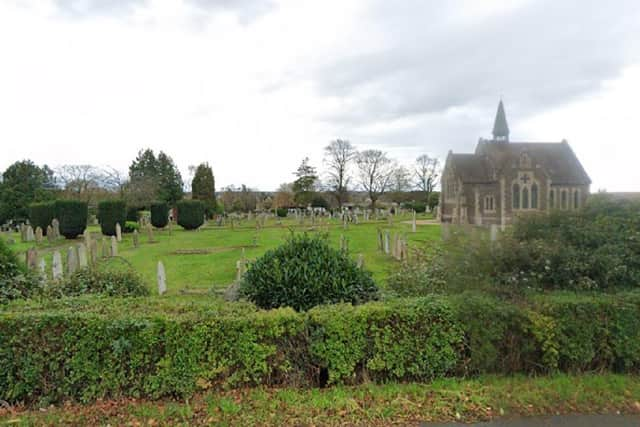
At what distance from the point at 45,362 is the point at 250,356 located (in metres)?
2.15

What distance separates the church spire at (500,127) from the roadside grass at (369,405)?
160 feet

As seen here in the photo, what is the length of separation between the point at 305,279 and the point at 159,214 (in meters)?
30.7

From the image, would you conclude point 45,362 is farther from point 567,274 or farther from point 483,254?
point 567,274

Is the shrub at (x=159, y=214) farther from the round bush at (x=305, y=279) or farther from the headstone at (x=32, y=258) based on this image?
the round bush at (x=305, y=279)

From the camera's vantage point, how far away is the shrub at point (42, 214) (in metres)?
24.7

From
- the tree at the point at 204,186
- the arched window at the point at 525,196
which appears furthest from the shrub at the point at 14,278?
the arched window at the point at 525,196

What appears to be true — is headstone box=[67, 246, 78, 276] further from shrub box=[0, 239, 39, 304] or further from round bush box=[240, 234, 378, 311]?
round bush box=[240, 234, 378, 311]

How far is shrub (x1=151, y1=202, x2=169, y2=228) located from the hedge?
98.3 ft

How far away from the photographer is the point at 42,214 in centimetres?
2481

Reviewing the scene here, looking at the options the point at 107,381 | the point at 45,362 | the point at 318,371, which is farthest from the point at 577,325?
the point at 45,362

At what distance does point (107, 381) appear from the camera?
12.2 ft

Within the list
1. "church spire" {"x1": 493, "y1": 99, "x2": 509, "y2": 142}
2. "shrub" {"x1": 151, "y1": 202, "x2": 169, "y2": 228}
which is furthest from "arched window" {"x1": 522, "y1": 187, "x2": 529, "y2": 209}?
"shrub" {"x1": 151, "y1": 202, "x2": 169, "y2": 228}

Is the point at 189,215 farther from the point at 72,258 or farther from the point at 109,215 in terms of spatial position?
the point at 72,258

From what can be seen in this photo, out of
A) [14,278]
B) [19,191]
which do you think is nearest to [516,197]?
[14,278]
